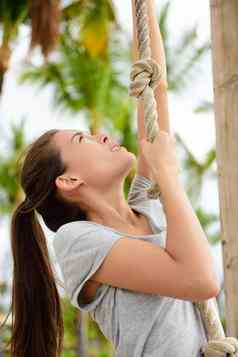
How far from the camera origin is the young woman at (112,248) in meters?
1.37

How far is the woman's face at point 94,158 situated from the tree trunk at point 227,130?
0.64ft

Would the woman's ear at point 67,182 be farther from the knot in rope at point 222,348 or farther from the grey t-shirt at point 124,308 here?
the knot in rope at point 222,348

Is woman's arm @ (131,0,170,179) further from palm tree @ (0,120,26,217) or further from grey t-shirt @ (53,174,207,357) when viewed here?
palm tree @ (0,120,26,217)

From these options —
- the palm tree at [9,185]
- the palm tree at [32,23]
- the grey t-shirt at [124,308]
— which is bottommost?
the palm tree at [9,185]

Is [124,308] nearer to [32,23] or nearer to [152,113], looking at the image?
[152,113]

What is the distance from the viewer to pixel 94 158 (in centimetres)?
157

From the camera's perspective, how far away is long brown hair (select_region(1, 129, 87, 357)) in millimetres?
1626

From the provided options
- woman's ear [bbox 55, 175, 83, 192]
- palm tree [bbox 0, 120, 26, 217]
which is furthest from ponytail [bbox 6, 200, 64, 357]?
palm tree [bbox 0, 120, 26, 217]

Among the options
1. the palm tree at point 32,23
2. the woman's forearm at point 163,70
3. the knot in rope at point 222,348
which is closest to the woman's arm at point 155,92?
the woman's forearm at point 163,70

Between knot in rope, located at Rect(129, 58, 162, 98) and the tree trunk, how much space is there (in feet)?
0.38

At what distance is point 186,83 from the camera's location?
1057 cm

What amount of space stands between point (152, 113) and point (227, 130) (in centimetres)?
15

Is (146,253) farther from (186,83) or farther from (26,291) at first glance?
(186,83)

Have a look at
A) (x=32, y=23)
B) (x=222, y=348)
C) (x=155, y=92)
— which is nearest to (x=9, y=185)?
(x=32, y=23)
